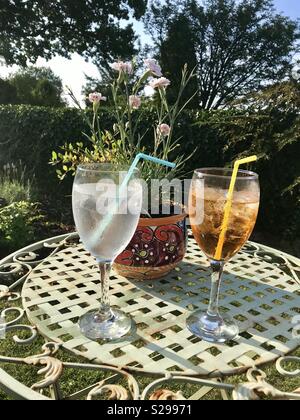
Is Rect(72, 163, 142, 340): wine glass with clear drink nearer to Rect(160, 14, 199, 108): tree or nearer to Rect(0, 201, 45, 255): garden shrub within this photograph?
Rect(0, 201, 45, 255): garden shrub

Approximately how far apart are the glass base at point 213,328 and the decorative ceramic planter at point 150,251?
0.86 ft

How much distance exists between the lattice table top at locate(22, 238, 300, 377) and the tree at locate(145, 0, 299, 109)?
23.4 metres

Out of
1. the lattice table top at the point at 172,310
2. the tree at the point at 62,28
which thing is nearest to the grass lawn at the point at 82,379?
the lattice table top at the point at 172,310

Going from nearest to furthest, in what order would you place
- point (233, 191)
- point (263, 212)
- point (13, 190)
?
point (233, 191)
point (263, 212)
point (13, 190)

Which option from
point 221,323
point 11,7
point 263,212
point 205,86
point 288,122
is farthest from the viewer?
point 205,86

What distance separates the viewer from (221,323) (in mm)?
954

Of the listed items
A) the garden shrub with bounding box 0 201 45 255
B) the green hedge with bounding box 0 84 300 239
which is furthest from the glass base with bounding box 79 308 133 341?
the green hedge with bounding box 0 84 300 239

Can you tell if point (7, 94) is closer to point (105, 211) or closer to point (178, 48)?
point (178, 48)

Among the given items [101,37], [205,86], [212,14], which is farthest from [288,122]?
Result: [212,14]

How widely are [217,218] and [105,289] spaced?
345 millimetres

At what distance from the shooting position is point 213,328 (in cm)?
93

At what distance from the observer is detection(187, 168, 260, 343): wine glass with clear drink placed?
2.76 feet
